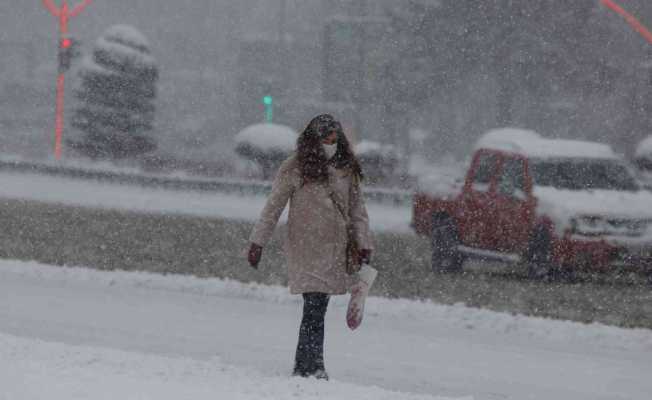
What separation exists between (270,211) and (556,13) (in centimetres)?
4003

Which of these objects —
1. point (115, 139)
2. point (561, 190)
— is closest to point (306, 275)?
point (561, 190)

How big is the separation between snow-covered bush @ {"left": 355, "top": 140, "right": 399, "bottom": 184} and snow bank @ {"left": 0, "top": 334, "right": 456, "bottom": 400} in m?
26.5

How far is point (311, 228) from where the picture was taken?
7.34 m

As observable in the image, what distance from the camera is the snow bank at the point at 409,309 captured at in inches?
417

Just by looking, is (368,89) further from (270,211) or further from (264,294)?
(270,211)

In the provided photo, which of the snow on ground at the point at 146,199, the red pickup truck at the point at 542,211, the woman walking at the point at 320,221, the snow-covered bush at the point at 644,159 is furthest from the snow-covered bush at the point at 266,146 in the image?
the woman walking at the point at 320,221

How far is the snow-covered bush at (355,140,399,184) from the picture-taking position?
3466 cm

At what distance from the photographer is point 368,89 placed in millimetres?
51625

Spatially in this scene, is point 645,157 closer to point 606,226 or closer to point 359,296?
point 606,226

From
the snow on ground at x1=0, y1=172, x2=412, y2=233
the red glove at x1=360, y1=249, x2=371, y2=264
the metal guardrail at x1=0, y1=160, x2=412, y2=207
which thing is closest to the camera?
the red glove at x1=360, y1=249, x2=371, y2=264

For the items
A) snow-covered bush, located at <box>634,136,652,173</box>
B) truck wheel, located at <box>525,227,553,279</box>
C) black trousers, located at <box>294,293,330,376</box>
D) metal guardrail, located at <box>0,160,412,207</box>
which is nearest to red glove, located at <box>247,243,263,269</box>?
black trousers, located at <box>294,293,330,376</box>

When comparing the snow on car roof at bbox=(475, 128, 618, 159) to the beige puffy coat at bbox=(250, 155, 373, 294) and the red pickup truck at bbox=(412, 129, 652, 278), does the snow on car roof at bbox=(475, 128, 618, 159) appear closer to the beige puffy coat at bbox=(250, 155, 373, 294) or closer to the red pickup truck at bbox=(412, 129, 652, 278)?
the red pickup truck at bbox=(412, 129, 652, 278)

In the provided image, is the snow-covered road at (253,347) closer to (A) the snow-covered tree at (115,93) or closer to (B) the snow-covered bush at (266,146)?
(B) the snow-covered bush at (266,146)

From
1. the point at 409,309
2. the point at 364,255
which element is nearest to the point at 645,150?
the point at 409,309
